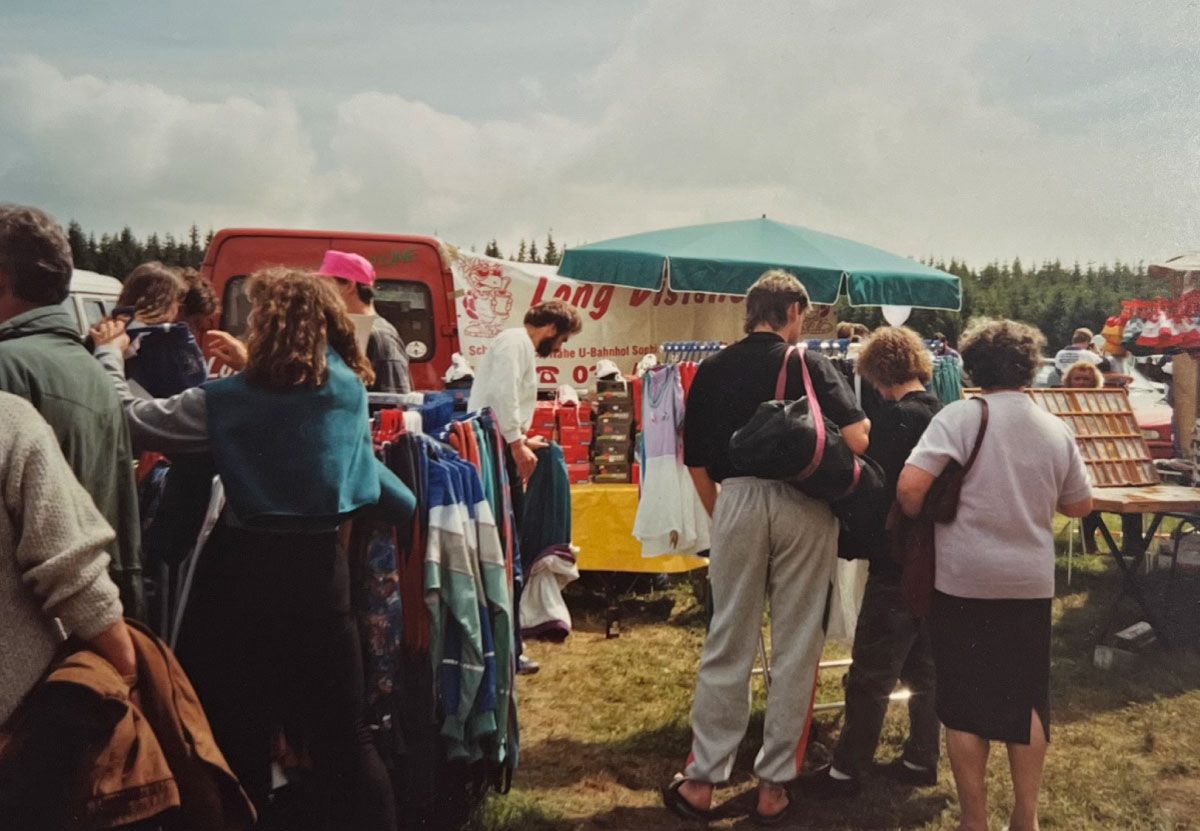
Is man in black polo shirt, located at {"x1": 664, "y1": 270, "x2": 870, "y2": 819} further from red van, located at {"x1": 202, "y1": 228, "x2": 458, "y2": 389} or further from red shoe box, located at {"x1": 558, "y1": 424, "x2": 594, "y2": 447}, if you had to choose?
red van, located at {"x1": 202, "y1": 228, "x2": 458, "y2": 389}

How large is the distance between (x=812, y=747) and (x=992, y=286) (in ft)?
205

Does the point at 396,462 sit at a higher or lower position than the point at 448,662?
higher

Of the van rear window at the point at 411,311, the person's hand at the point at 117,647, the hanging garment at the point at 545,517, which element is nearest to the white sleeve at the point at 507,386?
the hanging garment at the point at 545,517

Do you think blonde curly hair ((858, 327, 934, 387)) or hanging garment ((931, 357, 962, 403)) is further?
hanging garment ((931, 357, 962, 403))

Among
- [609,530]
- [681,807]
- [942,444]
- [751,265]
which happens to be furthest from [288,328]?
[751,265]

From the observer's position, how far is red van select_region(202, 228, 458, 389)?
694cm

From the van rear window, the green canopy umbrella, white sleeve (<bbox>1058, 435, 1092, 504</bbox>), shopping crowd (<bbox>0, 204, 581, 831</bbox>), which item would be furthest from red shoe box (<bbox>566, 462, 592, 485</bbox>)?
white sleeve (<bbox>1058, 435, 1092, 504</bbox>)

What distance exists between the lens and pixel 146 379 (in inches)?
125

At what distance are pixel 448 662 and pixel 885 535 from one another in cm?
167

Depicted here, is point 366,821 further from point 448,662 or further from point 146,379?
point 146,379

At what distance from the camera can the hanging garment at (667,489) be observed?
210 inches

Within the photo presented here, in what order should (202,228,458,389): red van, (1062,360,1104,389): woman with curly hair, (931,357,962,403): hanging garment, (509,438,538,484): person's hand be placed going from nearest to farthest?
(509,438,538,484): person's hand → (931,357,962,403): hanging garment → (202,228,458,389): red van → (1062,360,1104,389): woman with curly hair

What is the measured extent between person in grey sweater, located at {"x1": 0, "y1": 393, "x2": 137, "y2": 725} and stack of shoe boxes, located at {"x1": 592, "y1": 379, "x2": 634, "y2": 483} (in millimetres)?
4825

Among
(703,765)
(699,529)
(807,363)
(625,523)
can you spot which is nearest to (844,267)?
(625,523)
